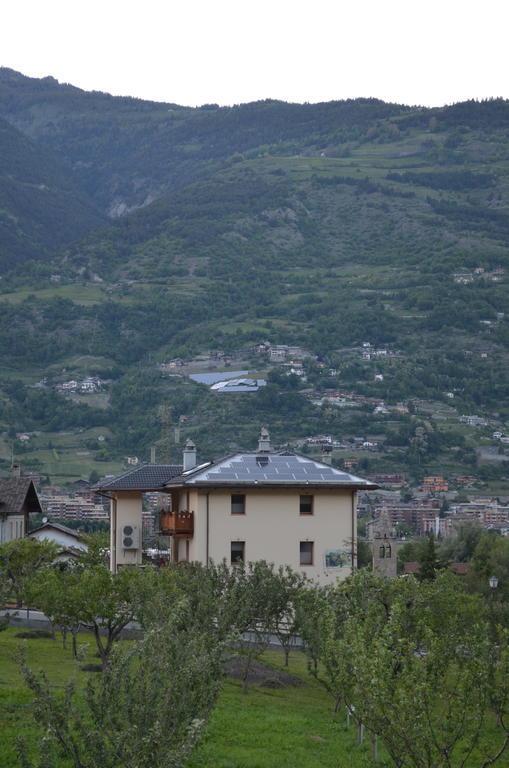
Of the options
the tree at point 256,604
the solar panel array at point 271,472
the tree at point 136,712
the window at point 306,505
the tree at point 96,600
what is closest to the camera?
the tree at point 136,712

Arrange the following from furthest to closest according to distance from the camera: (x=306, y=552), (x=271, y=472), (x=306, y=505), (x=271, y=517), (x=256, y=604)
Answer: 1. (x=271, y=472)
2. (x=306, y=505)
3. (x=306, y=552)
4. (x=271, y=517)
5. (x=256, y=604)

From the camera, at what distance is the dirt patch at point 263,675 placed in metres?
39.5

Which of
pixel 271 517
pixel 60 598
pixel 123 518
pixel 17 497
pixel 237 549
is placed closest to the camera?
pixel 60 598

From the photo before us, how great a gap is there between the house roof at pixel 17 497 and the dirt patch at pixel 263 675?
2451cm

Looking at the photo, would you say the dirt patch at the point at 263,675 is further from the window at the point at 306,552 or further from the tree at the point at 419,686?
the window at the point at 306,552

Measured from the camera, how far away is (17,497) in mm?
64062

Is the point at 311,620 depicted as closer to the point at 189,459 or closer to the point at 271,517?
the point at 271,517

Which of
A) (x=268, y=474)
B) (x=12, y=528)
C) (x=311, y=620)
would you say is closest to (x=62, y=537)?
(x=12, y=528)

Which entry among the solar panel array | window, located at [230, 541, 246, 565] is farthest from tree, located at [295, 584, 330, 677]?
the solar panel array

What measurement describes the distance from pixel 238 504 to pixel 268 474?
1755mm

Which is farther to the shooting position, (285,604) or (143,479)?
(143,479)

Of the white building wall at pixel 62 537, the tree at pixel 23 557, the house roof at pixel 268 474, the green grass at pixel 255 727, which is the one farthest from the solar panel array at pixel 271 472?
the white building wall at pixel 62 537

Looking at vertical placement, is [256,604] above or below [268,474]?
below

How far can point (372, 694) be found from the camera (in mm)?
22391
